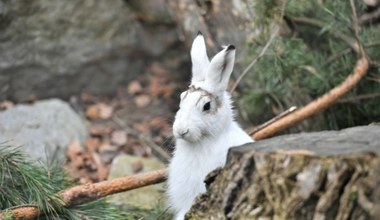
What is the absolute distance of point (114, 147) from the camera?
245 inches

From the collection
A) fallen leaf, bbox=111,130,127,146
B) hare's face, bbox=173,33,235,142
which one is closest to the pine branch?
hare's face, bbox=173,33,235,142

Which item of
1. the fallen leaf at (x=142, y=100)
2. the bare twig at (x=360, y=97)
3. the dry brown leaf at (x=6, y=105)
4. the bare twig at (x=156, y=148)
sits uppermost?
the dry brown leaf at (x=6, y=105)

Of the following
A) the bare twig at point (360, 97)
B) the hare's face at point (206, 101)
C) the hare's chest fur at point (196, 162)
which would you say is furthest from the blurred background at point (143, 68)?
the hare's face at point (206, 101)

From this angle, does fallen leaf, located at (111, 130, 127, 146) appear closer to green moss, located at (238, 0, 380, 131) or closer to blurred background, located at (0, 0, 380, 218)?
blurred background, located at (0, 0, 380, 218)

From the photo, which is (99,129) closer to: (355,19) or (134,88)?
(134,88)

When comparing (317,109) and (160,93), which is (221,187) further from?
(160,93)

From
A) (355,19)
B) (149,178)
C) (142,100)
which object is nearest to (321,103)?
(355,19)

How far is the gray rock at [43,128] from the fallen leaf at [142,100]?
944 millimetres

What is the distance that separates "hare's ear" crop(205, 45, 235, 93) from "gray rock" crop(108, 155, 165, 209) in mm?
1114

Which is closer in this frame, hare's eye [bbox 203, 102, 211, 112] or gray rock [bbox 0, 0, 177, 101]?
hare's eye [bbox 203, 102, 211, 112]

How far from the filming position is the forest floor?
5805 mm

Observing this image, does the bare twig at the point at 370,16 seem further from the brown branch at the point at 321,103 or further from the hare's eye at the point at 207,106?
the hare's eye at the point at 207,106

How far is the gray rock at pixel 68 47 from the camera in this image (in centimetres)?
646

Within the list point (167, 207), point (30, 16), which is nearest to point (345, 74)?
point (167, 207)
